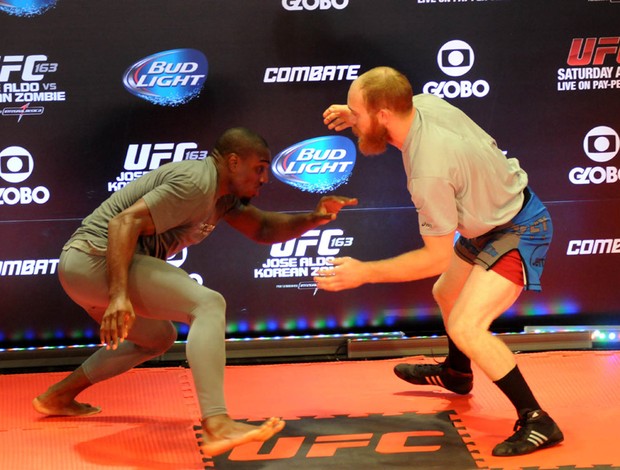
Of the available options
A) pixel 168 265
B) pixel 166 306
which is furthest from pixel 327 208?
pixel 166 306

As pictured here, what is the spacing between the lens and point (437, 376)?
567 centimetres

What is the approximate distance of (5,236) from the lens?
6.31 metres

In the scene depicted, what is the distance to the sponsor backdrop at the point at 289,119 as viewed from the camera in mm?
6207

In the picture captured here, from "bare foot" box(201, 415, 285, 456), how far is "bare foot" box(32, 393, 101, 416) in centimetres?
117

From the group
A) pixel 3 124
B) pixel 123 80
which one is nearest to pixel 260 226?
pixel 123 80

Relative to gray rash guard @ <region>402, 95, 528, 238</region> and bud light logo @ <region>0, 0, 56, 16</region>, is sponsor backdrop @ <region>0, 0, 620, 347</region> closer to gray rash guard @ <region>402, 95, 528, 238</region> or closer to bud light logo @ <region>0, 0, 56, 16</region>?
bud light logo @ <region>0, 0, 56, 16</region>

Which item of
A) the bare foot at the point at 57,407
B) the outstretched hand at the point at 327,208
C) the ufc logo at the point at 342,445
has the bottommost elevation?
the bare foot at the point at 57,407

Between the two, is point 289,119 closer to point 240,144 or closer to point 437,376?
point 240,144

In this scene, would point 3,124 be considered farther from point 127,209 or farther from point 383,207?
point 383,207

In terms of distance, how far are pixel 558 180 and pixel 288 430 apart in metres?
2.50

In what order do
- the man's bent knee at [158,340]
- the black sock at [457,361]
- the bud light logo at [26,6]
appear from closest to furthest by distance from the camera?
the man's bent knee at [158,340] < the black sock at [457,361] < the bud light logo at [26,6]

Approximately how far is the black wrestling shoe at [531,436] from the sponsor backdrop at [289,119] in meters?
1.88

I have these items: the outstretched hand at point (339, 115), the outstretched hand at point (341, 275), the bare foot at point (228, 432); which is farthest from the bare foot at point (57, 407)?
the outstretched hand at point (339, 115)

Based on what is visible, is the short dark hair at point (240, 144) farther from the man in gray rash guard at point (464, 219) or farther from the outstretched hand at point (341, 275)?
the outstretched hand at point (341, 275)
